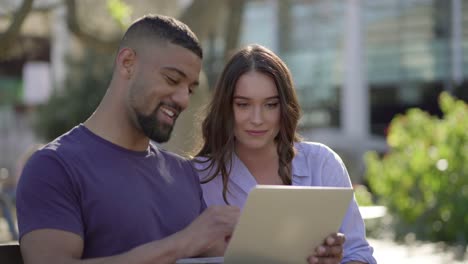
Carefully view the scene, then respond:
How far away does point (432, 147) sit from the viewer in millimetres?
10195

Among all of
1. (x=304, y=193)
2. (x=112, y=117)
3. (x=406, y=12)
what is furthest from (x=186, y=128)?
(x=406, y=12)

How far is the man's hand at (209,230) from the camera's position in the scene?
245 centimetres

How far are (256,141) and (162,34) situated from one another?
0.75 metres

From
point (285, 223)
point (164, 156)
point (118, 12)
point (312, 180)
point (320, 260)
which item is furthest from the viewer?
point (118, 12)

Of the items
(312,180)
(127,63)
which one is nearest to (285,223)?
(127,63)

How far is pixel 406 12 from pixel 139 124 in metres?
25.0

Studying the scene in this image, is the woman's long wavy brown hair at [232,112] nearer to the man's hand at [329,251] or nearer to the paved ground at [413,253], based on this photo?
the man's hand at [329,251]

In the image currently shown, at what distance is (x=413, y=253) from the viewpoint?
29.2 ft

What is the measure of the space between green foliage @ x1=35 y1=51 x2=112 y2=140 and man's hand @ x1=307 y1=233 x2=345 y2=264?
1901cm

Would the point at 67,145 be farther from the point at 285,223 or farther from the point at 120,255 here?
the point at 285,223

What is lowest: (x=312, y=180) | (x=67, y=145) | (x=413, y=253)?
(x=413, y=253)

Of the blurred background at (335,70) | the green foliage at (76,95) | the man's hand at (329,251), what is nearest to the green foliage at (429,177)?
the blurred background at (335,70)

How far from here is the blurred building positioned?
26.9m

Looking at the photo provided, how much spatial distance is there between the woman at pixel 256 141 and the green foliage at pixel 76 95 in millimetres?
18101
